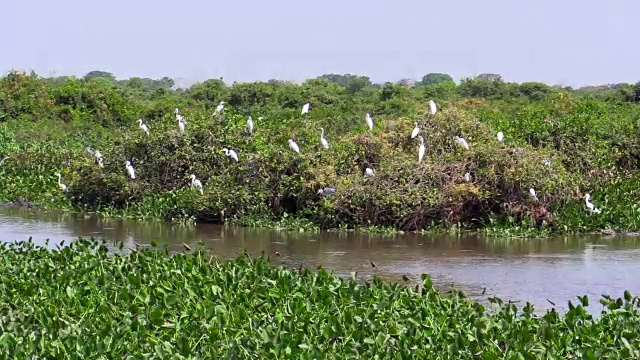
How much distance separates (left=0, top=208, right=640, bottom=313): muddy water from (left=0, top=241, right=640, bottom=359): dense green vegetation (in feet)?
6.54

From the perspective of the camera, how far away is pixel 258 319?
7289 millimetres

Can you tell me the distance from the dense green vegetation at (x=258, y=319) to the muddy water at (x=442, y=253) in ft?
6.54

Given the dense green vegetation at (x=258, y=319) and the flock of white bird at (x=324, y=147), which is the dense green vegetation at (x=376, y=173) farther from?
the dense green vegetation at (x=258, y=319)

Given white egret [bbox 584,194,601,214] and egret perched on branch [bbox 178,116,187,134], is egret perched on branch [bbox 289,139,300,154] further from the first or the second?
white egret [bbox 584,194,601,214]

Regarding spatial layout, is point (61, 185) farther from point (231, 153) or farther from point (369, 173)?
point (369, 173)

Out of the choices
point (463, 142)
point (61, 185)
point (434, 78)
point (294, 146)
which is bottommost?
point (61, 185)

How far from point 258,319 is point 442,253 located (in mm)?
6332

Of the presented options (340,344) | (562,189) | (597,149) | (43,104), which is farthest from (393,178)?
(43,104)

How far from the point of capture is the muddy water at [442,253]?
11.0 m

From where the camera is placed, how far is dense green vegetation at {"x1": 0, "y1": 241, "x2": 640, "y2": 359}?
257 inches

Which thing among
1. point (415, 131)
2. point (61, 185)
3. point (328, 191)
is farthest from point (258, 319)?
point (61, 185)

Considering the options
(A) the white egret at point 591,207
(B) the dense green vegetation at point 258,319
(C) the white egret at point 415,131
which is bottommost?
(B) the dense green vegetation at point 258,319

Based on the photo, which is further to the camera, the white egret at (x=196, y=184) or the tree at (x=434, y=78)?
the tree at (x=434, y=78)

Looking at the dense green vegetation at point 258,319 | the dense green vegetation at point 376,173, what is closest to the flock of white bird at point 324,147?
the dense green vegetation at point 376,173
